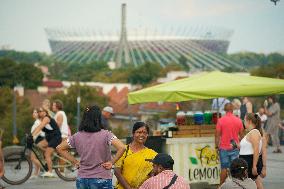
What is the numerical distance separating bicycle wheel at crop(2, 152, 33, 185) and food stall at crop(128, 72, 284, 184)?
9.09 feet

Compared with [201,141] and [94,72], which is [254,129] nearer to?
[201,141]

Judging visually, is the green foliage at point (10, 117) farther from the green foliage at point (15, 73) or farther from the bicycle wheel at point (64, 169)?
the bicycle wheel at point (64, 169)

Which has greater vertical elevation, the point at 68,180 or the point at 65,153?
the point at 65,153

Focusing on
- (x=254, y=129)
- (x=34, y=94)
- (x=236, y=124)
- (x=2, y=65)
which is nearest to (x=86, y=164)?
(x=254, y=129)

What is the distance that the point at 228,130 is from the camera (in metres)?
13.2

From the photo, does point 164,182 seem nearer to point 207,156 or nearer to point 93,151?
point 93,151

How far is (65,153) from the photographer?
8.02 m

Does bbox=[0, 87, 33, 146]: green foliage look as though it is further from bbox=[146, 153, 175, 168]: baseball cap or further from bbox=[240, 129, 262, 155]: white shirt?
bbox=[146, 153, 175, 168]: baseball cap

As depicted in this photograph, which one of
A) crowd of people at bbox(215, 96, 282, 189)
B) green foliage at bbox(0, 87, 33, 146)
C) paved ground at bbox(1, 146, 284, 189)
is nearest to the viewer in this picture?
crowd of people at bbox(215, 96, 282, 189)

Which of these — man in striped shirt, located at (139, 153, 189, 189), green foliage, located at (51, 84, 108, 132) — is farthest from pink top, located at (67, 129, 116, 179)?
Result: green foliage, located at (51, 84, 108, 132)

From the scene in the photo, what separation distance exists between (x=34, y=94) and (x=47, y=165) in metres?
119

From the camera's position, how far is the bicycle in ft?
51.5

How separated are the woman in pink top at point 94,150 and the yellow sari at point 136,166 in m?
0.14

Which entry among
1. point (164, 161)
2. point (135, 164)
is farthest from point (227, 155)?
point (164, 161)
